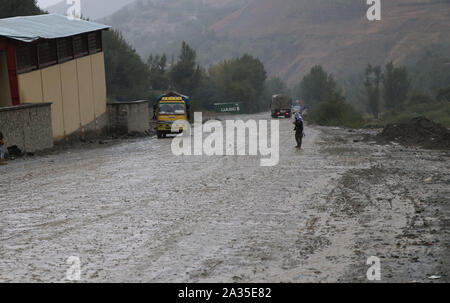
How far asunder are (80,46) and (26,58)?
7.70 meters

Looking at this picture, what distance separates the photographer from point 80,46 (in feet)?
119

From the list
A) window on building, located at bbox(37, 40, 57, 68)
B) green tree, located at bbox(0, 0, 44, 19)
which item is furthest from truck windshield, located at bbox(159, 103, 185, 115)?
green tree, located at bbox(0, 0, 44, 19)

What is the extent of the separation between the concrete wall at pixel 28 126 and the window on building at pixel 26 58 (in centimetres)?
212

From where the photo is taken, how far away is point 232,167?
2056cm

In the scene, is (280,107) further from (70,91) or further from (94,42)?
(70,91)

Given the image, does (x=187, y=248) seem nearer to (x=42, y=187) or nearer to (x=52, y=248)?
(x=52, y=248)

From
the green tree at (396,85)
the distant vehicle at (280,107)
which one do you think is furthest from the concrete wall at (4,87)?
the green tree at (396,85)

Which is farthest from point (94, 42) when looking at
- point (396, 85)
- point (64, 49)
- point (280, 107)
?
point (396, 85)

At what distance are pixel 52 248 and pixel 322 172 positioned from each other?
1114 centimetres

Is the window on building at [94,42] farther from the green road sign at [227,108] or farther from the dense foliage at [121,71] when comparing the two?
the green road sign at [227,108]

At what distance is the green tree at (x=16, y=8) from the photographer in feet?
193

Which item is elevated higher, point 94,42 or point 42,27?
point 42,27

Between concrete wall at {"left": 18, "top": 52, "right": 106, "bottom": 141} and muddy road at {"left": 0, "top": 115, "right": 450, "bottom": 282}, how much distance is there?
8.54 meters

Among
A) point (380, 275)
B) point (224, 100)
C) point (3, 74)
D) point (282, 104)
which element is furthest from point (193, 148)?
point (224, 100)
